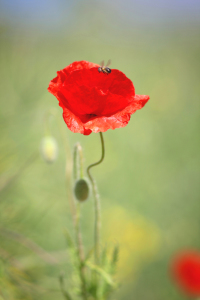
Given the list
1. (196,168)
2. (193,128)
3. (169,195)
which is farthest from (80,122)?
(193,128)

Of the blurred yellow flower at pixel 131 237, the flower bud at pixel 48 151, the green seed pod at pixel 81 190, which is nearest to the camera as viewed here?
the green seed pod at pixel 81 190

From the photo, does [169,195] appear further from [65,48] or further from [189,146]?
[65,48]

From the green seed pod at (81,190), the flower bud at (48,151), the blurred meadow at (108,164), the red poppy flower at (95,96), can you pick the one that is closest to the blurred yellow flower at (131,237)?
the blurred meadow at (108,164)

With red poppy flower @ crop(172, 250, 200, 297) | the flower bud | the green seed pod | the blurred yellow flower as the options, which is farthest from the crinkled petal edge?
the blurred yellow flower

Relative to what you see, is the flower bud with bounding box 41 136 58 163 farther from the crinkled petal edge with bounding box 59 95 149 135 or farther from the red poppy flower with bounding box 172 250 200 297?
the red poppy flower with bounding box 172 250 200 297

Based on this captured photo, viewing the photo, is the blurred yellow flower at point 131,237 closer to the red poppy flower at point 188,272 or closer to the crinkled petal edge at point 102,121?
the red poppy flower at point 188,272
